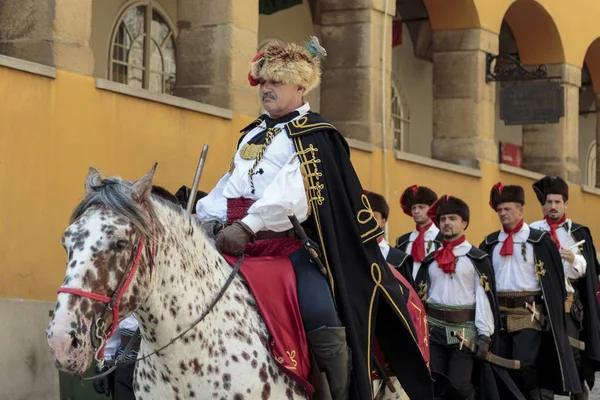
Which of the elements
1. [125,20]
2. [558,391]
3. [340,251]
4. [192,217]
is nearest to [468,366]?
[558,391]

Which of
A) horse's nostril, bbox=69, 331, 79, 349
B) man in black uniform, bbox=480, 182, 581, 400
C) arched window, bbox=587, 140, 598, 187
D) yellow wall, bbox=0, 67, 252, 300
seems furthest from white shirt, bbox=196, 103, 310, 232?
arched window, bbox=587, 140, 598, 187

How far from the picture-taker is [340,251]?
657 cm

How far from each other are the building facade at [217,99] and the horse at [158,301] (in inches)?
211

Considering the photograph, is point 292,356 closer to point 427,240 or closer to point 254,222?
point 254,222

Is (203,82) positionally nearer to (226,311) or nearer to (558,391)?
(558,391)

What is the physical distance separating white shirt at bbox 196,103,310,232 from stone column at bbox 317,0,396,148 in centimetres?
1013

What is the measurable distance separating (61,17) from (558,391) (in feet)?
17.9

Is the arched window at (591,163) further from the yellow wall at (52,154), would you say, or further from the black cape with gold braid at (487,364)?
the black cape with gold braid at (487,364)

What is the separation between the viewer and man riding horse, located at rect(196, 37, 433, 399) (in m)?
6.29

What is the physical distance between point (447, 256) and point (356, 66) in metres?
6.25

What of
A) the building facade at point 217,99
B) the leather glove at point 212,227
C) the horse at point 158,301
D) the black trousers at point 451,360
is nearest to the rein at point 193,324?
the horse at point 158,301

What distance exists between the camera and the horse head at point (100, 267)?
16.8 ft

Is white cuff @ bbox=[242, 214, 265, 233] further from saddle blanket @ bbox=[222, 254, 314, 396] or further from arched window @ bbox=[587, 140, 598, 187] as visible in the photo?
arched window @ bbox=[587, 140, 598, 187]

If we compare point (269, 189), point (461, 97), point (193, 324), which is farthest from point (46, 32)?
point (461, 97)
